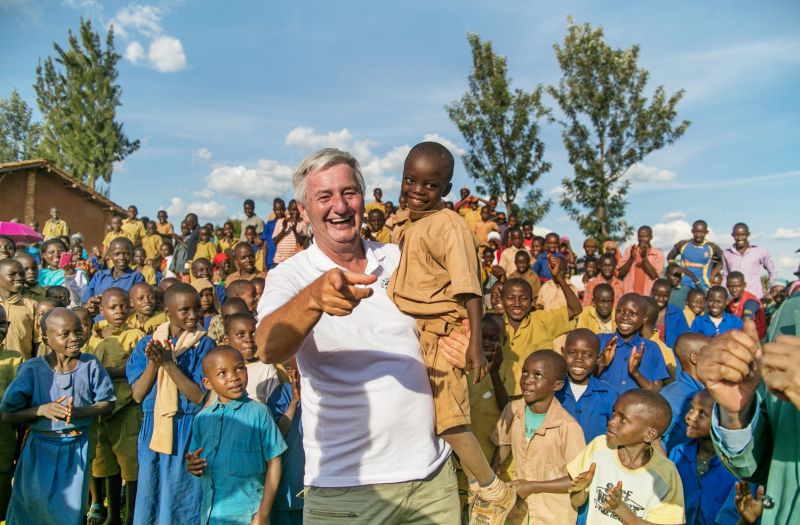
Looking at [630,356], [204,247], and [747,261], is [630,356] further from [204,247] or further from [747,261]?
[204,247]

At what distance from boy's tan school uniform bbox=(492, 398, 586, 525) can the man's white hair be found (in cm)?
226

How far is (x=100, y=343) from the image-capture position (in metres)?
5.12

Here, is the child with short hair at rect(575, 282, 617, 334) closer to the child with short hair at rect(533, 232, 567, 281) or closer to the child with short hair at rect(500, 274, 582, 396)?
the child with short hair at rect(500, 274, 582, 396)

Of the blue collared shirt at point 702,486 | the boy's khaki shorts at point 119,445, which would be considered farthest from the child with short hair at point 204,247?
the blue collared shirt at point 702,486

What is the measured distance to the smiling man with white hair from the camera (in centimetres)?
203

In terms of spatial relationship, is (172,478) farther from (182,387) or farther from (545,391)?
(545,391)

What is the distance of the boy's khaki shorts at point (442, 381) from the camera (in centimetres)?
222

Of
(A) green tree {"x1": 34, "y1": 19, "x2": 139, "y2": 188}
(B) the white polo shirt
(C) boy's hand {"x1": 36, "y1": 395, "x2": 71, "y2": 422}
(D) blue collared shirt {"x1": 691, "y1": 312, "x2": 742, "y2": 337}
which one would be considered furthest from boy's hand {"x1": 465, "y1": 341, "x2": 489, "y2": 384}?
(A) green tree {"x1": 34, "y1": 19, "x2": 139, "y2": 188}

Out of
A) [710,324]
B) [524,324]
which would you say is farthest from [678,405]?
[710,324]

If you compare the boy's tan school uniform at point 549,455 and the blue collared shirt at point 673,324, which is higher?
the blue collared shirt at point 673,324

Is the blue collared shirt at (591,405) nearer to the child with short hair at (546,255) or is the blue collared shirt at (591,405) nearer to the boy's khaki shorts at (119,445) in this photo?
the boy's khaki shorts at (119,445)

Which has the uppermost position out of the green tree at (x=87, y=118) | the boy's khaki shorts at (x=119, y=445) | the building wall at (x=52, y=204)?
the green tree at (x=87, y=118)

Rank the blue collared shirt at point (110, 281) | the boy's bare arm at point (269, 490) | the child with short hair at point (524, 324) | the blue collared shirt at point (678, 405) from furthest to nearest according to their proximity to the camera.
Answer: the blue collared shirt at point (110, 281) < the child with short hair at point (524, 324) < the blue collared shirt at point (678, 405) < the boy's bare arm at point (269, 490)

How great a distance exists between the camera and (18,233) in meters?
12.2
